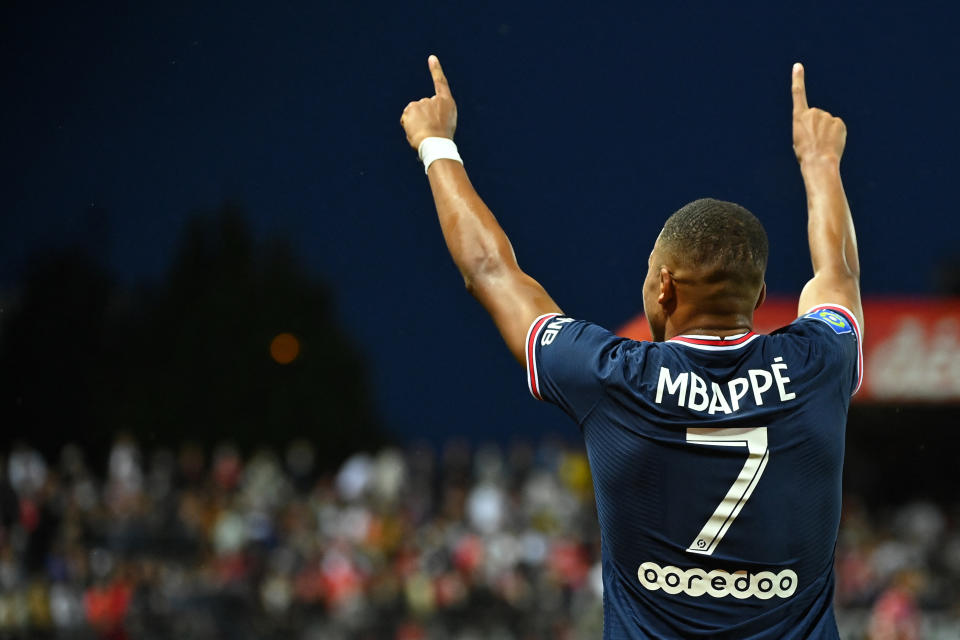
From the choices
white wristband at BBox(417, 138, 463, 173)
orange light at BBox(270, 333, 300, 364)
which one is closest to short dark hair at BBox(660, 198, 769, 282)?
white wristband at BBox(417, 138, 463, 173)

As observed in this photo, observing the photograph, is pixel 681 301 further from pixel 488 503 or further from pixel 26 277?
pixel 26 277

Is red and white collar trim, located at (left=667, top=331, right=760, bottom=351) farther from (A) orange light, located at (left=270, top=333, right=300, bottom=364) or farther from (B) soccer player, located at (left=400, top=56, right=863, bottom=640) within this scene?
(A) orange light, located at (left=270, top=333, right=300, bottom=364)

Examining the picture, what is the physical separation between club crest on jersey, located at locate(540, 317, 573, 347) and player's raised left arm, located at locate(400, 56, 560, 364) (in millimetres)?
42

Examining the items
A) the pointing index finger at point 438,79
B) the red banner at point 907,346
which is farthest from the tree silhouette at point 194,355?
the pointing index finger at point 438,79

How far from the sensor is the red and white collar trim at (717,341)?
6.73 ft

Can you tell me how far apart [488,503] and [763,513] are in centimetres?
1524

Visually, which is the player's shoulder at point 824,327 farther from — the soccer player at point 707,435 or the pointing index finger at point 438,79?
the pointing index finger at point 438,79

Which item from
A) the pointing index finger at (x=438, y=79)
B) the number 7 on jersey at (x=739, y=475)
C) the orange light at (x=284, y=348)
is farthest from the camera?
the orange light at (x=284, y=348)

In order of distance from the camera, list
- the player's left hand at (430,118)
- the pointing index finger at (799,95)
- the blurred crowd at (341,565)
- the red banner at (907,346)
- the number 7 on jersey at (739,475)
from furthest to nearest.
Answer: the blurred crowd at (341,565), the red banner at (907,346), the pointing index finger at (799,95), the player's left hand at (430,118), the number 7 on jersey at (739,475)

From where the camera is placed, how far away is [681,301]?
2109 mm

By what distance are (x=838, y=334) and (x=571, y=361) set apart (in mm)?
534

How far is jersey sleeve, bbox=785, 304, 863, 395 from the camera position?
2098 millimetres

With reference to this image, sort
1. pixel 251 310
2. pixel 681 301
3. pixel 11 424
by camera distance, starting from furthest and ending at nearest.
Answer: pixel 251 310 → pixel 11 424 → pixel 681 301

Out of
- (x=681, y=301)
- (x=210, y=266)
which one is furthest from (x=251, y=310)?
(x=681, y=301)
